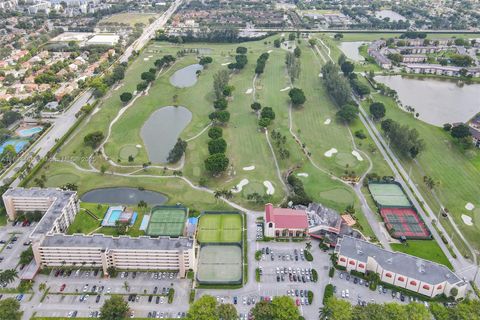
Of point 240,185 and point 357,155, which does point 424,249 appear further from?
point 240,185

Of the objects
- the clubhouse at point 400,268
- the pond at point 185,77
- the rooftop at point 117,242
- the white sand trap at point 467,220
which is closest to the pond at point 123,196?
Result: the rooftop at point 117,242

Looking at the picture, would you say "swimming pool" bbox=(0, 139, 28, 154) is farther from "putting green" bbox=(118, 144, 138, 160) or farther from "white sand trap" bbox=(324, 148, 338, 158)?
"white sand trap" bbox=(324, 148, 338, 158)

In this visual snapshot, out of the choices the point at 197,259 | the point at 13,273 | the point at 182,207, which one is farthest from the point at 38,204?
the point at 197,259

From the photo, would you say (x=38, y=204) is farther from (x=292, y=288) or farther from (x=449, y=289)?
(x=449, y=289)

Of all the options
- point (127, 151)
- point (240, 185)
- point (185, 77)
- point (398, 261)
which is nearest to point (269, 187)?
point (240, 185)

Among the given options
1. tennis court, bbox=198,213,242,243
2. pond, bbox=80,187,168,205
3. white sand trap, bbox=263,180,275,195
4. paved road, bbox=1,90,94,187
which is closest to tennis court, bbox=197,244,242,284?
tennis court, bbox=198,213,242,243

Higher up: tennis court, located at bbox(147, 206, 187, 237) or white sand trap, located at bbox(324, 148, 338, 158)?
tennis court, located at bbox(147, 206, 187, 237)
